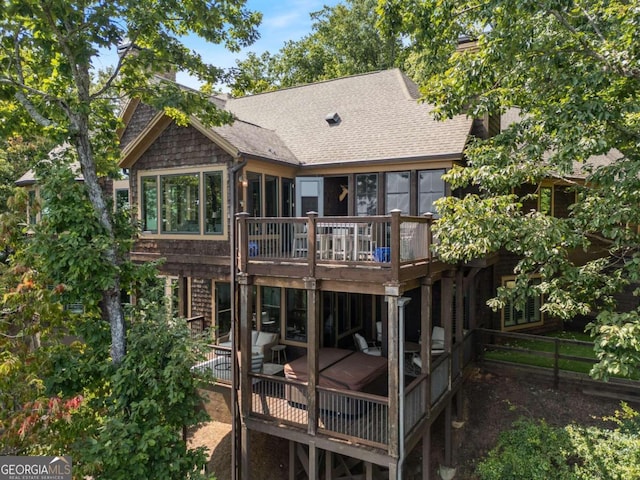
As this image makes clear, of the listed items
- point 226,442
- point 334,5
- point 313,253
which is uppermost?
point 334,5

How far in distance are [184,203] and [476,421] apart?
10.1 m

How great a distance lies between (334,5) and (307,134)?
22.9 m

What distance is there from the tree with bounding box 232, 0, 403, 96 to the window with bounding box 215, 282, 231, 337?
21.7m

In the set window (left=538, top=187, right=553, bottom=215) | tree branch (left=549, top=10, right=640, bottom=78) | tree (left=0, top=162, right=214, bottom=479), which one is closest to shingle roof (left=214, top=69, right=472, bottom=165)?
tree branch (left=549, top=10, right=640, bottom=78)

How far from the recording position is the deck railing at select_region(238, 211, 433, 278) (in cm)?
748

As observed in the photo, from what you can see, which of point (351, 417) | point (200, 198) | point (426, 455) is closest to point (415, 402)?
point (351, 417)

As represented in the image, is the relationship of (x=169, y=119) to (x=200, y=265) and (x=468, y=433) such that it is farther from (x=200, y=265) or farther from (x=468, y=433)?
(x=468, y=433)

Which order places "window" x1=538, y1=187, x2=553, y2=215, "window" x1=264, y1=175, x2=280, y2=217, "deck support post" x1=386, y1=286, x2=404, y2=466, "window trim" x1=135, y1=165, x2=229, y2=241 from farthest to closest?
1. "window" x1=538, y1=187, x2=553, y2=215
2. "window" x1=264, y1=175, x2=280, y2=217
3. "window trim" x1=135, y1=165, x2=229, y2=241
4. "deck support post" x1=386, y1=286, x2=404, y2=466

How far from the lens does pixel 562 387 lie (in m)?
10.9

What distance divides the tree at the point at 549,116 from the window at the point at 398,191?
98.9 inches

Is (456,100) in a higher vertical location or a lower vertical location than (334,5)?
lower

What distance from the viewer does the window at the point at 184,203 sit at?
10992 mm

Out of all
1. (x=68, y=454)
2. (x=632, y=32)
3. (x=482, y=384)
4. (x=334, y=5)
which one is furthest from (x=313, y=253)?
(x=334, y=5)

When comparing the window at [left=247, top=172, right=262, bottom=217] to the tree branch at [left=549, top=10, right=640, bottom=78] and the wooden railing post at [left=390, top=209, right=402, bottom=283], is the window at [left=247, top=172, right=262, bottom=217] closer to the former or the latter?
the wooden railing post at [left=390, top=209, right=402, bottom=283]
